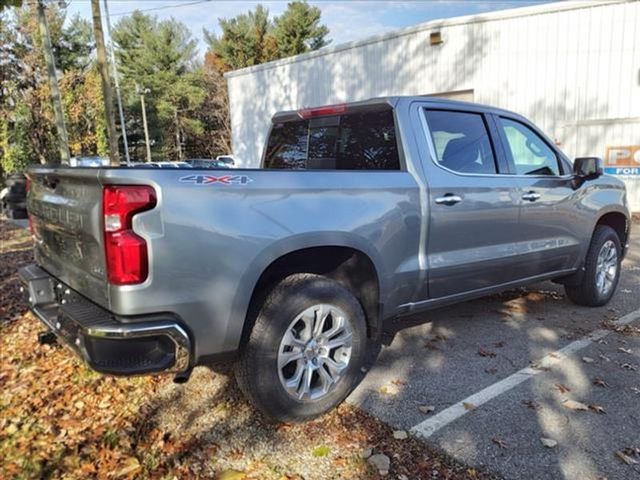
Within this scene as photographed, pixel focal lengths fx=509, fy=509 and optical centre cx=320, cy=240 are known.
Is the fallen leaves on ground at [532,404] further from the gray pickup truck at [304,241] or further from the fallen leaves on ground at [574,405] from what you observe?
the gray pickup truck at [304,241]

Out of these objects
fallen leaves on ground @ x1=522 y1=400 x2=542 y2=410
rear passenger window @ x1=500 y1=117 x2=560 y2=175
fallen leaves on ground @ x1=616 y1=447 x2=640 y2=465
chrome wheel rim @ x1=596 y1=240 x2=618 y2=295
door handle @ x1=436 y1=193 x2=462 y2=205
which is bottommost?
fallen leaves on ground @ x1=522 y1=400 x2=542 y2=410

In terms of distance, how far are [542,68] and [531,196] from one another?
10.2m

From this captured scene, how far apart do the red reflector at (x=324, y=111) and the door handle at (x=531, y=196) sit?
1.65m

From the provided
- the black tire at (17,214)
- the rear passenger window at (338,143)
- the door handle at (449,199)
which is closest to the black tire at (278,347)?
the door handle at (449,199)

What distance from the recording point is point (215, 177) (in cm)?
252

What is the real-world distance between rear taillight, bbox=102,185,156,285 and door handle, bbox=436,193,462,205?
6.49 feet

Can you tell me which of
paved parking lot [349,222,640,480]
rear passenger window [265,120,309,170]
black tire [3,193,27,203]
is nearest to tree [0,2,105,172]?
black tire [3,193,27,203]

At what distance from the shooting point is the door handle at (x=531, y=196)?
4171mm

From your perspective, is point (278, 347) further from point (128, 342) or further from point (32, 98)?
point (32, 98)

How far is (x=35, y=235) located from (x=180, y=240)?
5.40ft

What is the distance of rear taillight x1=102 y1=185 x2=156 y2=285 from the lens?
7.57 ft

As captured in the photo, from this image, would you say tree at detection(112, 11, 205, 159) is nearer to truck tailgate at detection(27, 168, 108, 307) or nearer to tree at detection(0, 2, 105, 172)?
tree at detection(0, 2, 105, 172)

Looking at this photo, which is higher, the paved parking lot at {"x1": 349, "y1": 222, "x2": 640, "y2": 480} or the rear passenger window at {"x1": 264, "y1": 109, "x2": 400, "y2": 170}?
the rear passenger window at {"x1": 264, "y1": 109, "x2": 400, "y2": 170}

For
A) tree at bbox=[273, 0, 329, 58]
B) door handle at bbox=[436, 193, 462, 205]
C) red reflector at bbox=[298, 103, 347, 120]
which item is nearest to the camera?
door handle at bbox=[436, 193, 462, 205]
